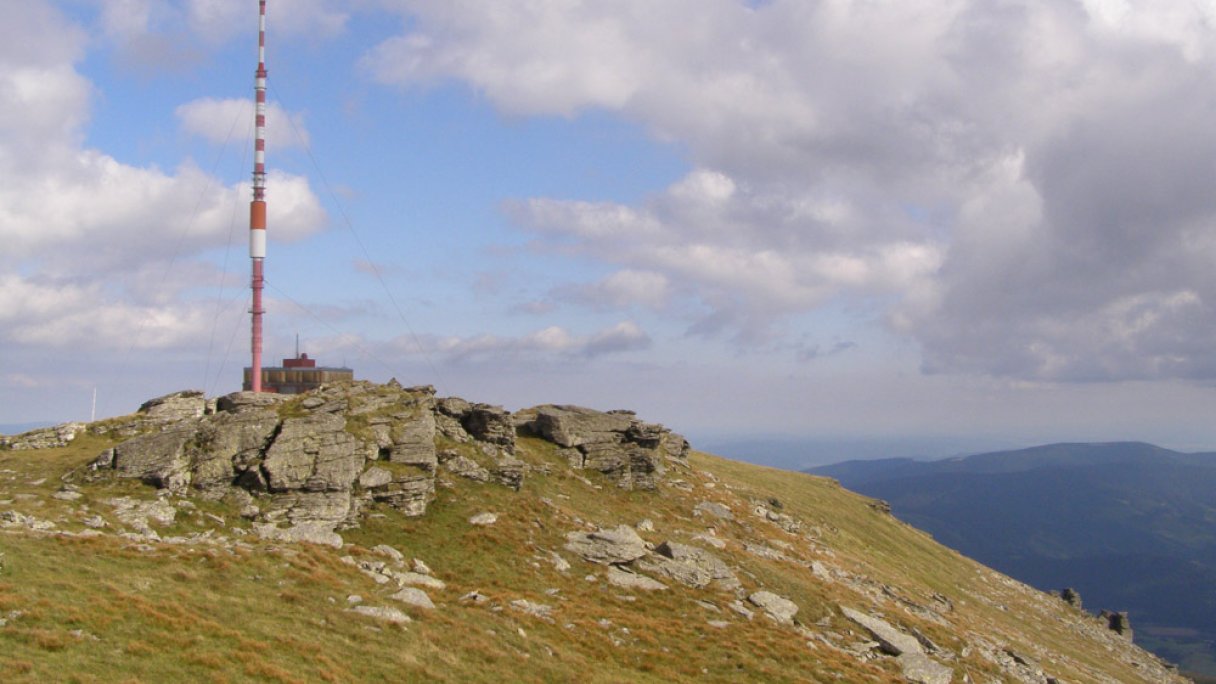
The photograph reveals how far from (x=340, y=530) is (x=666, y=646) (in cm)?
2285

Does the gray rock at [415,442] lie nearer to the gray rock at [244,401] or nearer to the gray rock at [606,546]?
the gray rock at [244,401]

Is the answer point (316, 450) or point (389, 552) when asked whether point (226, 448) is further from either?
point (389, 552)

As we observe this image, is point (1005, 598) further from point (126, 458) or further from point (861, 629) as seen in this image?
point (126, 458)

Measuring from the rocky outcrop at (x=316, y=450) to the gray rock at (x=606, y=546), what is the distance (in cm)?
868

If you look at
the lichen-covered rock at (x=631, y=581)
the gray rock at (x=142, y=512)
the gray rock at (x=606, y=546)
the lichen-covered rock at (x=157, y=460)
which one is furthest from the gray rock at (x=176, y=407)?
the lichen-covered rock at (x=631, y=581)

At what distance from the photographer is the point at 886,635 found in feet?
167

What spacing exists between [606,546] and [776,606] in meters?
12.8

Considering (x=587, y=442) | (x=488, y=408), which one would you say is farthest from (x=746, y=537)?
(x=488, y=408)

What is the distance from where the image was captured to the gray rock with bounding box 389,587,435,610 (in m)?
36.0

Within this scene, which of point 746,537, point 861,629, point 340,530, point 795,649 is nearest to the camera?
point 795,649

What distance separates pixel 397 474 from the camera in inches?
2052

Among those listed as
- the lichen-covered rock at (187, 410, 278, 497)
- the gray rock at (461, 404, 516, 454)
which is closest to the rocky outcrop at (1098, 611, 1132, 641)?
the gray rock at (461, 404, 516, 454)

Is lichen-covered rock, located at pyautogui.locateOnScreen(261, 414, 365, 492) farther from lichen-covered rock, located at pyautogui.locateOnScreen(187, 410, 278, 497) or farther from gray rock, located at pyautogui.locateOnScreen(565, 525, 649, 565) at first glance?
gray rock, located at pyautogui.locateOnScreen(565, 525, 649, 565)

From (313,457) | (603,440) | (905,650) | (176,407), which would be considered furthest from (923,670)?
(176,407)
